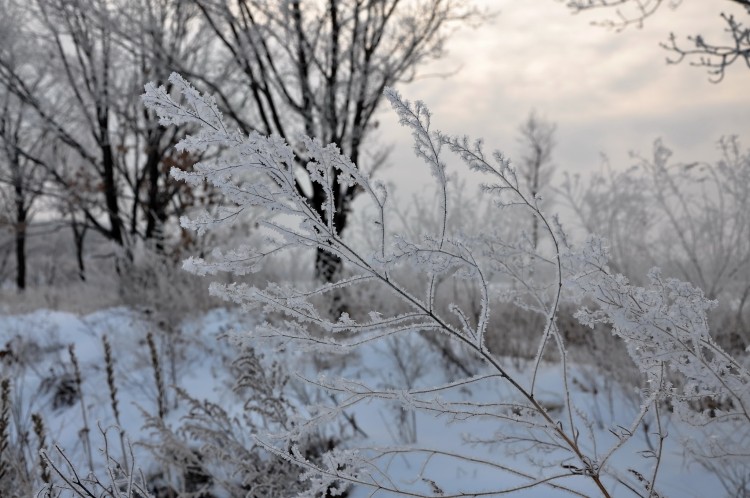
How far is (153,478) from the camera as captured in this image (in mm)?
3447

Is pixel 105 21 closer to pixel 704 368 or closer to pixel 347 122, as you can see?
pixel 347 122

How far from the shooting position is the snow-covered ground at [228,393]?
275 cm

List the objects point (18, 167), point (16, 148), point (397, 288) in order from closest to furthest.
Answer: point (397, 288) → point (16, 148) → point (18, 167)

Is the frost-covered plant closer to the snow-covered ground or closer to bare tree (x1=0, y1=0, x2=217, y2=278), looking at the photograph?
the snow-covered ground

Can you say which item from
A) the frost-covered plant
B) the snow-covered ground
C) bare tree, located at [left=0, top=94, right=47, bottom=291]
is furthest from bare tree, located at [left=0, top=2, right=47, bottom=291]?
the frost-covered plant

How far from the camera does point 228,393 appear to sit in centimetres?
451

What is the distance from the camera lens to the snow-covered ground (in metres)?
2.75

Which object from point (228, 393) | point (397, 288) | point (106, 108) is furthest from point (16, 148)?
point (397, 288)

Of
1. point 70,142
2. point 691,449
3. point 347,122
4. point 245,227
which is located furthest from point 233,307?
point 70,142

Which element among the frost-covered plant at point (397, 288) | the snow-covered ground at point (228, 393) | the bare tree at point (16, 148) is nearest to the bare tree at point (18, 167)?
the bare tree at point (16, 148)

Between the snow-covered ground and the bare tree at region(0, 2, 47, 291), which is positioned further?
the bare tree at region(0, 2, 47, 291)

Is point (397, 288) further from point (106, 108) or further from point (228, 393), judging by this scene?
point (106, 108)

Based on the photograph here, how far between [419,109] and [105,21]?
26.8 feet

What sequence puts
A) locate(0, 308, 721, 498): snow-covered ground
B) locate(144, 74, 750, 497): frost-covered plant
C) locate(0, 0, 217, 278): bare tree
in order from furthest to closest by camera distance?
locate(0, 0, 217, 278): bare tree, locate(0, 308, 721, 498): snow-covered ground, locate(144, 74, 750, 497): frost-covered plant
